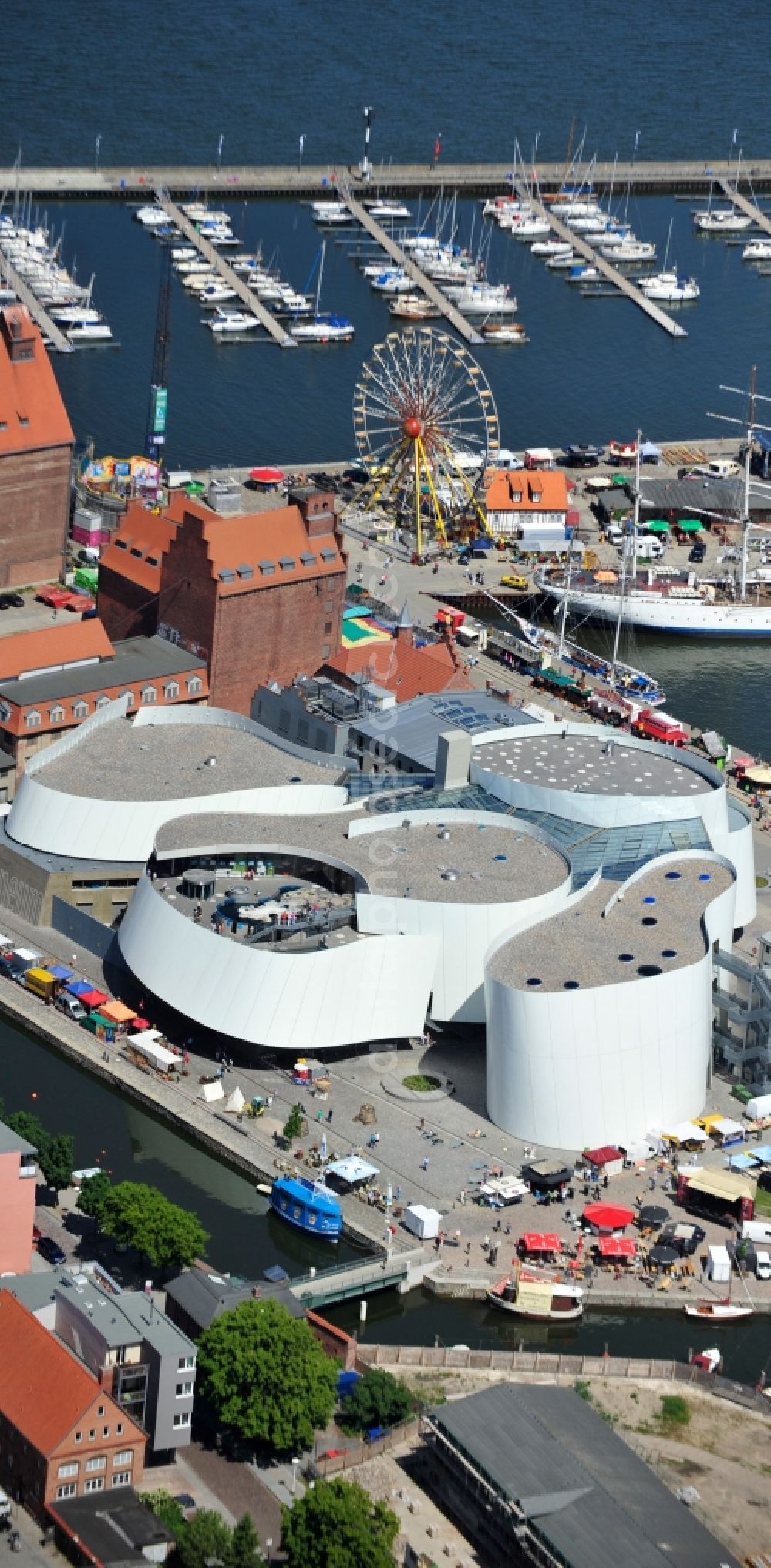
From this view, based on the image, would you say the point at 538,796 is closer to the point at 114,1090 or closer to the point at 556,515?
the point at 114,1090

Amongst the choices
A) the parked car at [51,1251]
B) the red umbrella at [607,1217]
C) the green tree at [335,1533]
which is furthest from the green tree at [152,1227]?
the green tree at [335,1533]

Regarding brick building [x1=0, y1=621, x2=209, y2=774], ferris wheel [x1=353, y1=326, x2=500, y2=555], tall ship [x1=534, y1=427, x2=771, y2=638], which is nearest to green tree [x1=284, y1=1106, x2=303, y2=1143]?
brick building [x1=0, y1=621, x2=209, y2=774]

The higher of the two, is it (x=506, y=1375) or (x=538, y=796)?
(x=538, y=796)

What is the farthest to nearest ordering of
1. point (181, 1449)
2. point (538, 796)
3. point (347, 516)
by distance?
point (347, 516)
point (538, 796)
point (181, 1449)

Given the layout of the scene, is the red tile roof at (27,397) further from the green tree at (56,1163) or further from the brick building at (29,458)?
the green tree at (56,1163)

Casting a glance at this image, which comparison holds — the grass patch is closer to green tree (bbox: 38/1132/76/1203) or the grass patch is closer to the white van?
the white van

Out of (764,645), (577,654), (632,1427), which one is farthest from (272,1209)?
(764,645)
